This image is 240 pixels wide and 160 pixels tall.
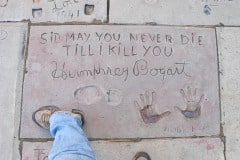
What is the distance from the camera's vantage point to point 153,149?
291cm

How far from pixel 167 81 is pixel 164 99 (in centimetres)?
12

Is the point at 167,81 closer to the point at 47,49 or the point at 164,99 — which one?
the point at 164,99

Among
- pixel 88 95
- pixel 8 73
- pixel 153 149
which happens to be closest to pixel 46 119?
pixel 88 95

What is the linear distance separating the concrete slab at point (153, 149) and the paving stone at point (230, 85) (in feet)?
0.28

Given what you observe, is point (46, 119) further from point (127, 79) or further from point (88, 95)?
point (127, 79)

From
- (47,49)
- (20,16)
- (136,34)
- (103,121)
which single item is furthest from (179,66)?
(20,16)

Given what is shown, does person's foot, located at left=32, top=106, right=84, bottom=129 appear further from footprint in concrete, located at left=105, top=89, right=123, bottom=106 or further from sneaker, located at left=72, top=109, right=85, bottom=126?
footprint in concrete, located at left=105, top=89, right=123, bottom=106

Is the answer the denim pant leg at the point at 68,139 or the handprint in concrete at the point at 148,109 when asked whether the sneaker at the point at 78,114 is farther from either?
the handprint in concrete at the point at 148,109

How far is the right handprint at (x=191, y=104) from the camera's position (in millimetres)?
2967

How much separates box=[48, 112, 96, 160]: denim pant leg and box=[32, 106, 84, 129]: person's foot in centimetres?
7

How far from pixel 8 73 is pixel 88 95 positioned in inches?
21.5
